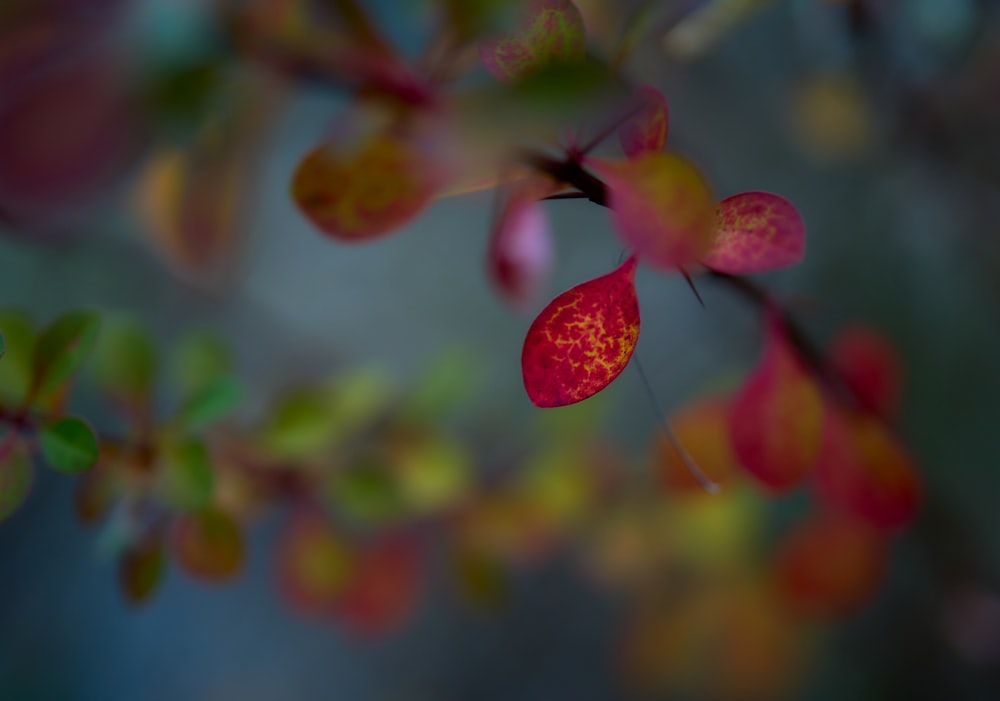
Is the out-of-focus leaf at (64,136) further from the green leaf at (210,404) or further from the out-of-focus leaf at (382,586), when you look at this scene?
the out-of-focus leaf at (382,586)

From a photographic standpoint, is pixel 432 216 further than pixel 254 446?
Yes

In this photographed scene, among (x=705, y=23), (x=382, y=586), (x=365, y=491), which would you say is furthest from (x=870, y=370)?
(x=382, y=586)

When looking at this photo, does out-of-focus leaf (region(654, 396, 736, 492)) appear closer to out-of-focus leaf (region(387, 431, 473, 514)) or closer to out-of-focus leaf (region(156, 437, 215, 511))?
out-of-focus leaf (region(387, 431, 473, 514))

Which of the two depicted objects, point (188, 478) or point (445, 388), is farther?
point (445, 388)

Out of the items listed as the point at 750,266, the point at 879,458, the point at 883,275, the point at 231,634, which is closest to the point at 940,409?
the point at 883,275

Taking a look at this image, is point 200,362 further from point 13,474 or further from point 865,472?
point 865,472

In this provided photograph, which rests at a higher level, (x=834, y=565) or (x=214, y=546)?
(x=214, y=546)

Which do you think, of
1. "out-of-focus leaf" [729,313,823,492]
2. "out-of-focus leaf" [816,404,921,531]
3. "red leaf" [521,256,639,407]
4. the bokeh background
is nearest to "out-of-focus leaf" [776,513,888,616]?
the bokeh background

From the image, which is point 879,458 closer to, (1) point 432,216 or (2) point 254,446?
(2) point 254,446
